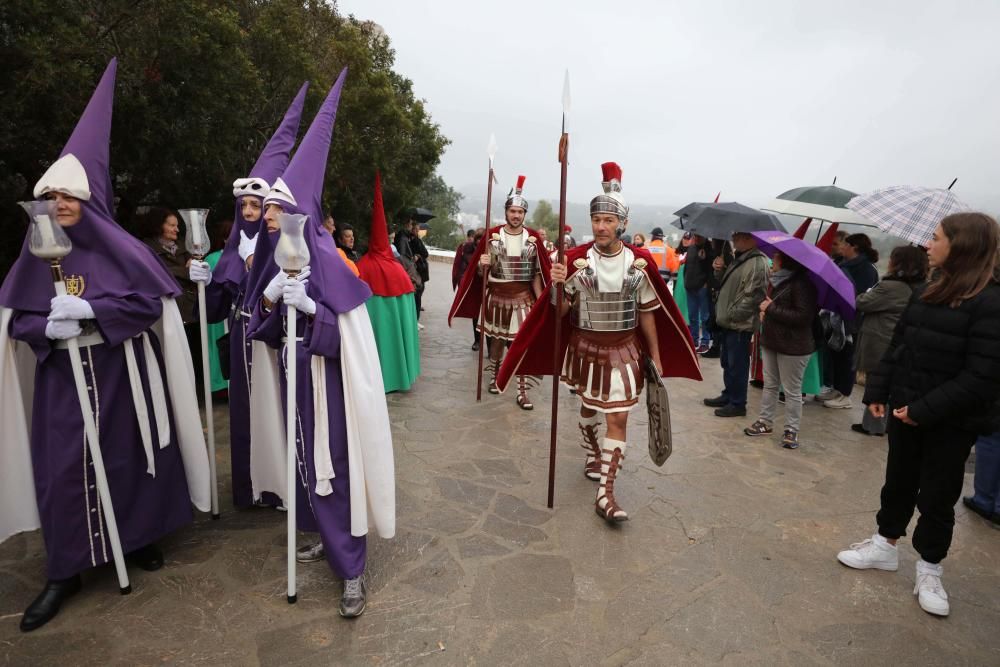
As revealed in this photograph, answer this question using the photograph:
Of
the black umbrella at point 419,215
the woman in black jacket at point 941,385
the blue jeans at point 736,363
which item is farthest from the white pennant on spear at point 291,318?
the black umbrella at point 419,215

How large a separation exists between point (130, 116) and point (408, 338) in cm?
356

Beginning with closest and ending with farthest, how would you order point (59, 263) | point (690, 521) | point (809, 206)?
point (59, 263) < point (690, 521) < point (809, 206)

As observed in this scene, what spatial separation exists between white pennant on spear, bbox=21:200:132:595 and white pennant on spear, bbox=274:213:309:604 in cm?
90

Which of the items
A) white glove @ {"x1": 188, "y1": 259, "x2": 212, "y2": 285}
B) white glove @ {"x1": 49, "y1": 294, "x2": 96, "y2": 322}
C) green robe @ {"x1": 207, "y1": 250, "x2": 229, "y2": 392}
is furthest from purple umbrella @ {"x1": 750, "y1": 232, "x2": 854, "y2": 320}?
green robe @ {"x1": 207, "y1": 250, "x2": 229, "y2": 392}

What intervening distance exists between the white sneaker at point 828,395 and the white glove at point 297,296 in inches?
245

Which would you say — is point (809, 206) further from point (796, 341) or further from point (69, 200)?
point (69, 200)

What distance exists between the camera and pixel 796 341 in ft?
16.4

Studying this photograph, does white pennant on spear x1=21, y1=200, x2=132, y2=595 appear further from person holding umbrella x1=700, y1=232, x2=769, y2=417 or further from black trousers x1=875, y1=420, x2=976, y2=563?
person holding umbrella x1=700, y1=232, x2=769, y2=417

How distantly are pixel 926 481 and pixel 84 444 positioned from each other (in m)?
4.32

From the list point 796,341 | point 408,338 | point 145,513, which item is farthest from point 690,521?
point 408,338

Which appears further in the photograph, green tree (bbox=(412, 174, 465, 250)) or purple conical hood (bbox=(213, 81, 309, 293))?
green tree (bbox=(412, 174, 465, 250))

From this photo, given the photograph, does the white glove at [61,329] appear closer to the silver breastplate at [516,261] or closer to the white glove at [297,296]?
the white glove at [297,296]

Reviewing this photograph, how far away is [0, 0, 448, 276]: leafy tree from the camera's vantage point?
15.0 feet

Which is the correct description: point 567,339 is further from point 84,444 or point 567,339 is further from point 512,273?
point 84,444
